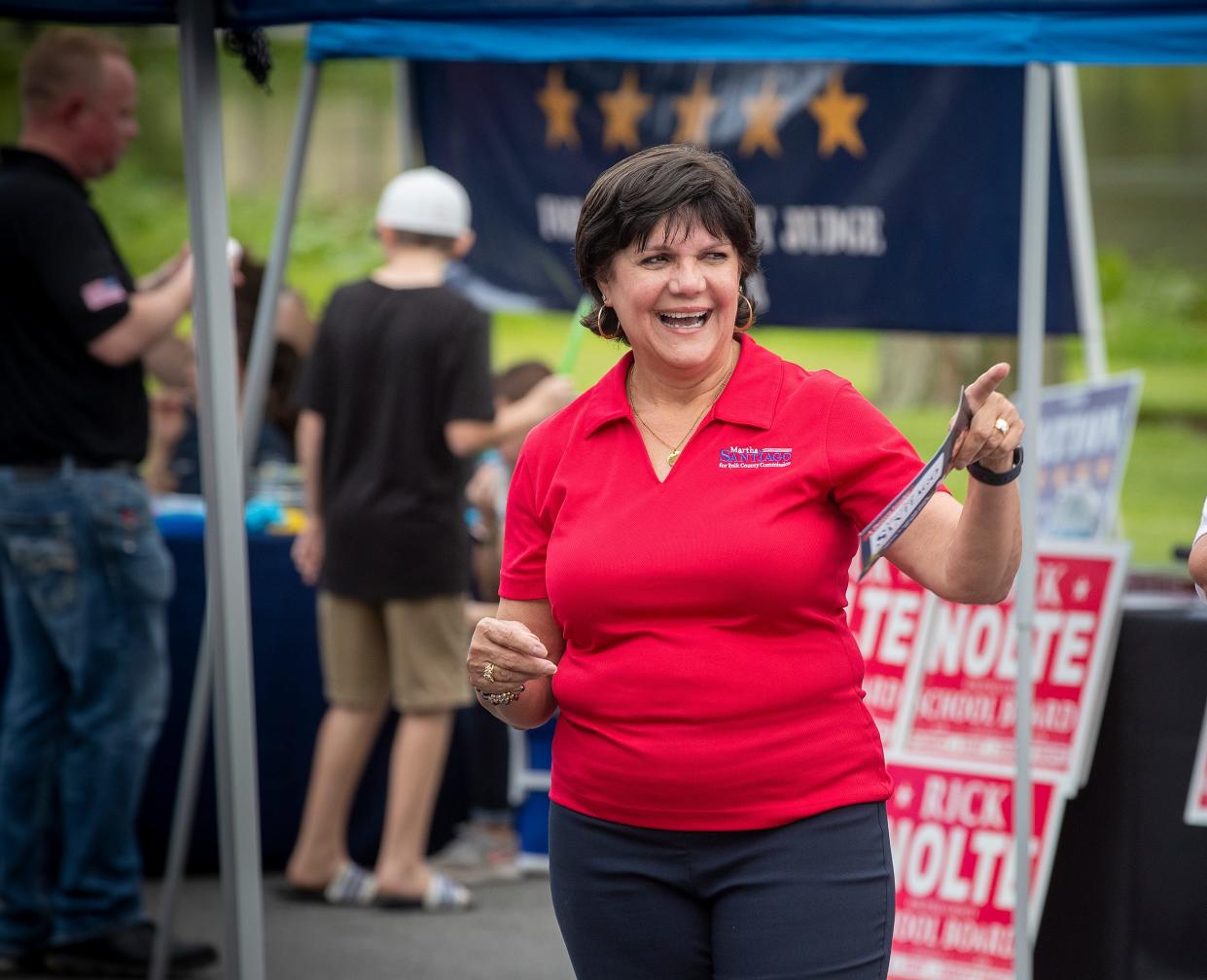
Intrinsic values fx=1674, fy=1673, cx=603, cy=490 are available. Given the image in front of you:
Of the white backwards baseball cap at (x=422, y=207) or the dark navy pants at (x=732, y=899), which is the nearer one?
the dark navy pants at (x=732, y=899)

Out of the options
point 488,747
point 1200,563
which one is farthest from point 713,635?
point 488,747

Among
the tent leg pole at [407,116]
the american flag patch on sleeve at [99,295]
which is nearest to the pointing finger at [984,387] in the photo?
the american flag patch on sleeve at [99,295]

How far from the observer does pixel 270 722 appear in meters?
4.95

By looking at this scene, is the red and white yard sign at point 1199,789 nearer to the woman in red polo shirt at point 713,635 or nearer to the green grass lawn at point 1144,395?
the woman in red polo shirt at point 713,635

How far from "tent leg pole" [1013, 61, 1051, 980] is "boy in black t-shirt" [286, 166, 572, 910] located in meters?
1.61

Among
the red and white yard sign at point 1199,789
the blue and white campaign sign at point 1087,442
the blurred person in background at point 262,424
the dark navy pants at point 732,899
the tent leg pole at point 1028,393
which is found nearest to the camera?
the dark navy pants at point 732,899

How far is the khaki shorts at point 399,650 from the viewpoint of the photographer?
182 inches

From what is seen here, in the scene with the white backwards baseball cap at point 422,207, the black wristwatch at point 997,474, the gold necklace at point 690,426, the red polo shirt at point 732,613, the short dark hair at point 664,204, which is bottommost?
the red polo shirt at point 732,613

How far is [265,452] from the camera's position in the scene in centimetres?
588

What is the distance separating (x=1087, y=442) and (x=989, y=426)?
9.41 ft

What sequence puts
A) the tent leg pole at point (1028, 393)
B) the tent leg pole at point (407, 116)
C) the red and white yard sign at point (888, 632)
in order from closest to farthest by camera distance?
1. the tent leg pole at point (1028, 393)
2. the red and white yard sign at point (888, 632)
3. the tent leg pole at point (407, 116)

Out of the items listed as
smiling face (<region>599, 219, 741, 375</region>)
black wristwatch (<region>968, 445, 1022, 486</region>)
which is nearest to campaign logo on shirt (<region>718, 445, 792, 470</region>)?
smiling face (<region>599, 219, 741, 375</region>)

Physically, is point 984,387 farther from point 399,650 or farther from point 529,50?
point 399,650

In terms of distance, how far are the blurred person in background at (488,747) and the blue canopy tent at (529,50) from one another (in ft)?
6.55
